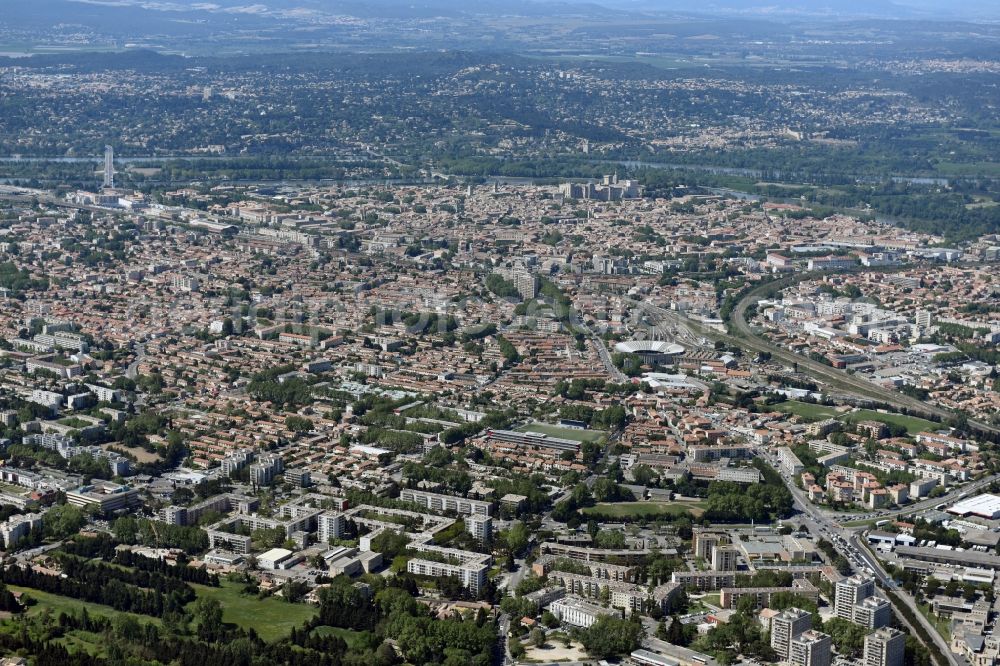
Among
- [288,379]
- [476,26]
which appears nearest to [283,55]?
[476,26]

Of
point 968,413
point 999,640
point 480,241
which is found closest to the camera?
point 999,640

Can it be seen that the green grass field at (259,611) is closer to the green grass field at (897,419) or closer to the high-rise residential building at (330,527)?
the high-rise residential building at (330,527)

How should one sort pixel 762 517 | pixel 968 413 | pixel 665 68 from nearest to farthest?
1. pixel 762 517
2. pixel 968 413
3. pixel 665 68

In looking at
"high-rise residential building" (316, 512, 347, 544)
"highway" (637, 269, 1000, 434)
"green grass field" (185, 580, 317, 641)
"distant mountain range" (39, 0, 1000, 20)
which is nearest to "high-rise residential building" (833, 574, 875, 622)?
"green grass field" (185, 580, 317, 641)

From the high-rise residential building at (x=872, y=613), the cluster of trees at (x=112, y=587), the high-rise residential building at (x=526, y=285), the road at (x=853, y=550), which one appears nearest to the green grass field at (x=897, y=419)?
the road at (x=853, y=550)

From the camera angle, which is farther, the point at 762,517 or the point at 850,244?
the point at 850,244

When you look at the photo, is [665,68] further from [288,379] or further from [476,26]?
[288,379]

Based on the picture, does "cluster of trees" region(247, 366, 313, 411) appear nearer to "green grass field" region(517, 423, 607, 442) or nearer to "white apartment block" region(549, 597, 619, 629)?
"green grass field" region(517, 423, 607, 442)
